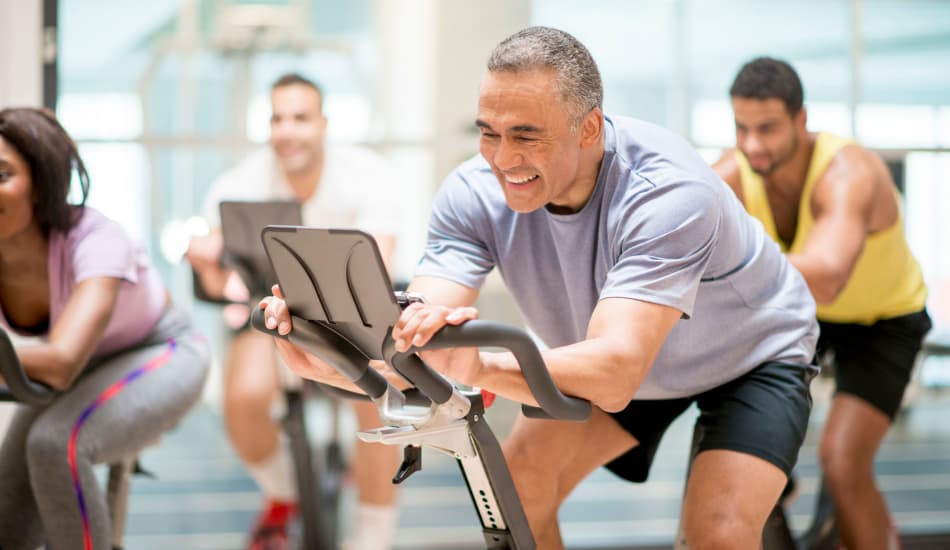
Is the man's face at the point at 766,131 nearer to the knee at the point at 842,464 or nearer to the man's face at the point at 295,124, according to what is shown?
the knee at the point at 842,464

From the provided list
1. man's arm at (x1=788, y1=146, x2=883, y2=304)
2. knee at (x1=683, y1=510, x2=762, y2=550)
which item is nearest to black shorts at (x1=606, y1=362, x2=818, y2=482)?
knee at (x1=683, y1=510, x2=762, y2=550)

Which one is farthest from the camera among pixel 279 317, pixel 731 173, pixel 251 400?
pixel 251 400

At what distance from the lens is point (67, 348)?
2260 millimetres

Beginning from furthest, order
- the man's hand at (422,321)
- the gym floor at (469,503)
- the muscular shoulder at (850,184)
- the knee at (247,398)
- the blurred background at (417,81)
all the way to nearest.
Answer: the blurred background at (417,81) < the gym floor at (469,503) < the knee at (247,398) < the muscular shoulder at (850,184) < the man's hand at (422,321)

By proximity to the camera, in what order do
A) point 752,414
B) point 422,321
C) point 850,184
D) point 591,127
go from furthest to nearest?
point 850,184, point 752,414, point 591,127, point 422,321

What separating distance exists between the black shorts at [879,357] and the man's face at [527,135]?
4.66 ft

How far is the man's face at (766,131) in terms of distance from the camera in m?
2.76

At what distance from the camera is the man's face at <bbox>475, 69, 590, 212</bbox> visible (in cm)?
173

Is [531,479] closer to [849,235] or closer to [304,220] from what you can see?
[849,235]

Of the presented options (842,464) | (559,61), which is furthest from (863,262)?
(559,61)

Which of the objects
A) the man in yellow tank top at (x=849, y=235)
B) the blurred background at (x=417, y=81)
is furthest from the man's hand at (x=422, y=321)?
the blurred background at (x=417, y=81)

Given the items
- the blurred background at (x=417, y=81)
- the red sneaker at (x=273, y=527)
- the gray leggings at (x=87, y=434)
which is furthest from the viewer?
the blurred background at (x=417, y=81)

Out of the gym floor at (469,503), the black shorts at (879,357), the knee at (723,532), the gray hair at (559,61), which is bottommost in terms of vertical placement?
the gym floor at (469,503)

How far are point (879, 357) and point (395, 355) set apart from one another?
71.7 inches
